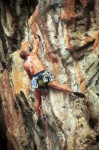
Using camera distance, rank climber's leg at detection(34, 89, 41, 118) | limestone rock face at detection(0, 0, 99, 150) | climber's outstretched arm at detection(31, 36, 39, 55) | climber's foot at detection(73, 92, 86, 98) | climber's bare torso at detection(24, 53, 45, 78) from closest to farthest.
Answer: climber's foot at detection(73, 92, 86, 98), limestone rock face at detection(0, 0, 99, 150), climber's bare torso at detection(24, 53, 45, 78), climber's leg at detection(34, 89, 41, 118), climber's outstretched arm at detection(31, 36, 39, 55)

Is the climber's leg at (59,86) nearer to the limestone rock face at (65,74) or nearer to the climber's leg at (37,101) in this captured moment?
the limestone rock face at (65,74)

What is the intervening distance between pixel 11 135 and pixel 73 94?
3.78m

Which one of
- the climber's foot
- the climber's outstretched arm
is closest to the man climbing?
the climber's foot

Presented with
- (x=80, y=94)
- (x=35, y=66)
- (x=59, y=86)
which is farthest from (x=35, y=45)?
(x=80, y=94)

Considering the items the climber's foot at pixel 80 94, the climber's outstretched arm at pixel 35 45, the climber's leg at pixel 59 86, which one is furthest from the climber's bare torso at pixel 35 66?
the climber's foot at pixel 80 94

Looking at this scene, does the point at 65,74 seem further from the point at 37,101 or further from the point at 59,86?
the point at 37,101

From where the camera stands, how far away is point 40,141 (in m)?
10.2

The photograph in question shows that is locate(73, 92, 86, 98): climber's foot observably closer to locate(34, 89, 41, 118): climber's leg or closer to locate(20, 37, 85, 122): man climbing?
locate(20, 37, 85, 122): man climbing

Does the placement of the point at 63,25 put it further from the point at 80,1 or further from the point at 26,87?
the point at 26,87

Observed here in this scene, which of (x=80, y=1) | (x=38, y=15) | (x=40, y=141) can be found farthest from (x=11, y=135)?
(x=80, y=1)

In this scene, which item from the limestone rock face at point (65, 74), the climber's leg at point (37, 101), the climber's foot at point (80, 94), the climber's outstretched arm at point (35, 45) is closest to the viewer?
the climber's foot at point (80, 94)

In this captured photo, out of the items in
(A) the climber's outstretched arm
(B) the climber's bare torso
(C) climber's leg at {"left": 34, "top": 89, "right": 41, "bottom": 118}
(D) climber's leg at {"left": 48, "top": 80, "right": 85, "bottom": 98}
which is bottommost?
(C) climber's leg at {"left": 34, "top": 89, "right": 41, "bottom": 118}

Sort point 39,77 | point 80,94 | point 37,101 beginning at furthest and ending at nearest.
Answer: point 37,101 < point 39,77 < point 80,94

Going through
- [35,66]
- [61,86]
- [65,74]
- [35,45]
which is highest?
[35,45]
